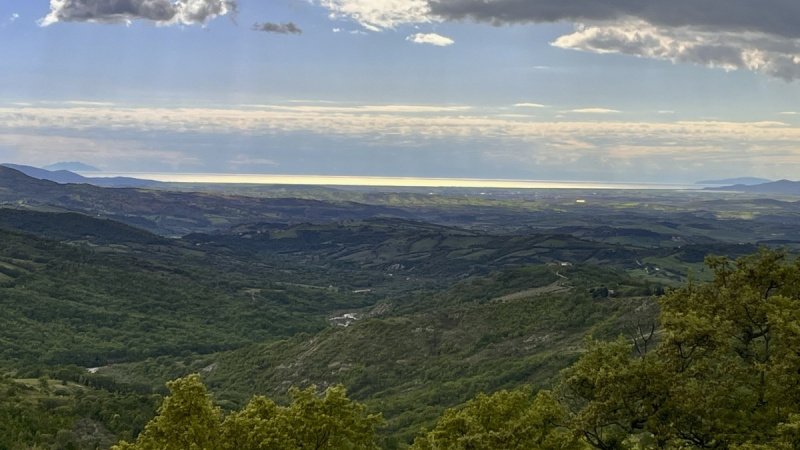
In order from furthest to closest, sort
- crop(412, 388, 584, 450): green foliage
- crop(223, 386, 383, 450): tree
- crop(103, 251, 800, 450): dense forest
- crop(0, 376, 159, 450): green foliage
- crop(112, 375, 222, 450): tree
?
crop(0, 376, 159, 450): green foliage < crop(223, 386, 383, 450): tree < crop(112, 375, 222, 450): tree < crop(103, 251, 800, 450): dense forest < crop(412, 388, 584, 450): green foliage

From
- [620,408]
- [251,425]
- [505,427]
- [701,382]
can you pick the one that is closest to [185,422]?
[251,425]

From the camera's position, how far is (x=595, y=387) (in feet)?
137

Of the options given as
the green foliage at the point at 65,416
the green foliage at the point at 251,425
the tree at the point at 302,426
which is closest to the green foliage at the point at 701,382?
the tree at the point at 302,426

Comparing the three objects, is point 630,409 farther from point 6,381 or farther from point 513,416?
point 6,381

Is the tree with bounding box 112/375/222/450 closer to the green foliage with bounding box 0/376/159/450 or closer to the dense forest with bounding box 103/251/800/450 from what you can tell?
the dense forest with bounding box 103/251/800/450

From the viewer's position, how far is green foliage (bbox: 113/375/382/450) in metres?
39.8

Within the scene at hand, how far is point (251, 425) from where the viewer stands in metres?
41.2

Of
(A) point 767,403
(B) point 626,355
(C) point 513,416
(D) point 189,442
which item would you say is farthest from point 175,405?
(A) point 767,403

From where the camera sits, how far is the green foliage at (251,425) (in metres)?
39.8

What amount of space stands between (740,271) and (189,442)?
4099 cm

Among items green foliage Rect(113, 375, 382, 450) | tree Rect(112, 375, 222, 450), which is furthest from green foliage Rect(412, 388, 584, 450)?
tree Rect(112, 375, 222, 450)

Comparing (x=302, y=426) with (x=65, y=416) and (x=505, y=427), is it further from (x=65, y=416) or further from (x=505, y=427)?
(x=65, y=416)

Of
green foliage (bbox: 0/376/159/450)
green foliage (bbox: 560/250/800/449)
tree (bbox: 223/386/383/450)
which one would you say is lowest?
green foliage (bbox: 0/376/159/450)

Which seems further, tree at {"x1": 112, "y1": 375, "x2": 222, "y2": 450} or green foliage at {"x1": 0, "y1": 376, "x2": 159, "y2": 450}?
green foliage at {"x1": 0, "y1": 376, "x2": 159, "y2": 450}
